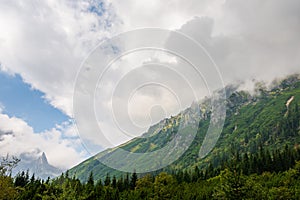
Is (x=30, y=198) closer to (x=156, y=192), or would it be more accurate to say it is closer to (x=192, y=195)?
(x=156, y=192)

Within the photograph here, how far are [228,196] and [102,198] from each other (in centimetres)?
4328

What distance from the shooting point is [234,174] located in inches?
1079

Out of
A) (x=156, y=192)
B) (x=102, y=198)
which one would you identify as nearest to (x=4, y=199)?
(x=102, y=198)

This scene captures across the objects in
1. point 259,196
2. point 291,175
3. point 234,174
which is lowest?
point 259,196

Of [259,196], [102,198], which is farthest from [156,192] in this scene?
[259,196]

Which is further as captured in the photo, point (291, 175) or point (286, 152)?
point (286, 152)

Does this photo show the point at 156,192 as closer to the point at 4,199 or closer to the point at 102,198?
the point at 102,198

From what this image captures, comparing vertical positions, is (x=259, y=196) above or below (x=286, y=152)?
below

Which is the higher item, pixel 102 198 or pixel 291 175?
pixel 291 175

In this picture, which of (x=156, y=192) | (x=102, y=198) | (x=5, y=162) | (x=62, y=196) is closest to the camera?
(x=62, y=196)

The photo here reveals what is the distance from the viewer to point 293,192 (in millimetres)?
56094

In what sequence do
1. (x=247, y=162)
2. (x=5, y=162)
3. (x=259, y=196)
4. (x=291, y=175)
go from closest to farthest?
1. (x=259, y=196)
2. (x=5, y=162)
3. (x=291, y=175)
4. (x=247, y=162)

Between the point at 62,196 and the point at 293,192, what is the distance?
49.0 metres

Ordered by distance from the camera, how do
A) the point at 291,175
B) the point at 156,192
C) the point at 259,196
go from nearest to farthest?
the point at 259,196
the point at 156,192
the point at 291,175
